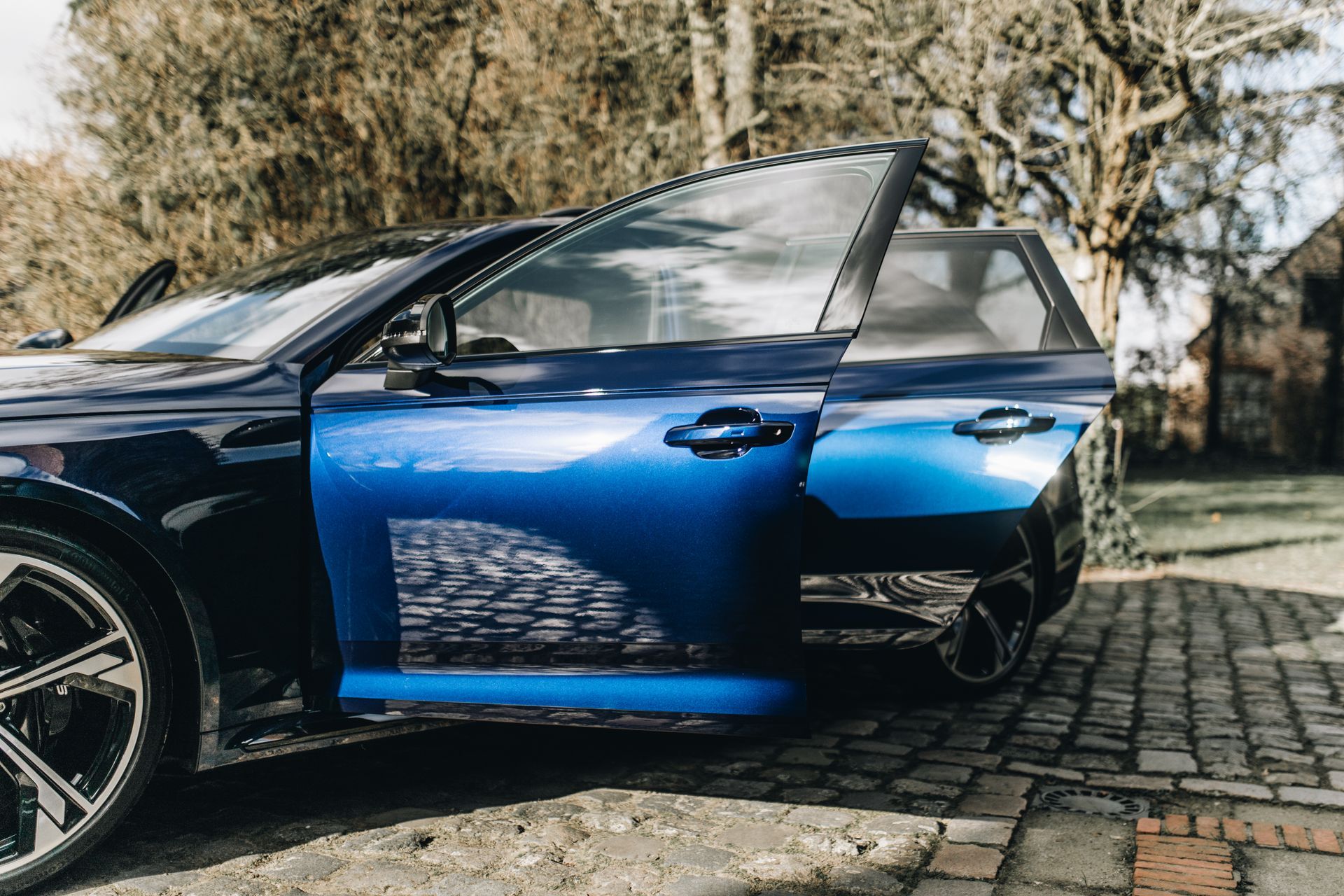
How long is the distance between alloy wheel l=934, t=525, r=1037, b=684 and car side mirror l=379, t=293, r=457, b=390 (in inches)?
103

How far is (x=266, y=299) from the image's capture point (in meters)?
3.61

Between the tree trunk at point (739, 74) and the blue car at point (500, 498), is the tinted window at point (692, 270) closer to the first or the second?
the blue car at point (500, 498)

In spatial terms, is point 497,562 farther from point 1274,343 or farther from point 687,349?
point 1274,343

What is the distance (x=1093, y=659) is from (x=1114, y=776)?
75.8 inches

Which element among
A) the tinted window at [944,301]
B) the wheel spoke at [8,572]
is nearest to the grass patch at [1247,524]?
the tinted window at [944,301]

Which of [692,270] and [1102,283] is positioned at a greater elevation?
[692,270]

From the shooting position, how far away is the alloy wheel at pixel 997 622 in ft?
15.6

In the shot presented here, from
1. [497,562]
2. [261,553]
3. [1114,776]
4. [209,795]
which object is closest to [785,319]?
[497,562]

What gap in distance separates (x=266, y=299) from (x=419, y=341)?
3.08 feet

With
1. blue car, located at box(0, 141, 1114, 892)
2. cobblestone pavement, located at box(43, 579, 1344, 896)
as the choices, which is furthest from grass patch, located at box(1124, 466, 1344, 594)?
blue car, located at box(0, 141, 1114, 892)

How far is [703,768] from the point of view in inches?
150

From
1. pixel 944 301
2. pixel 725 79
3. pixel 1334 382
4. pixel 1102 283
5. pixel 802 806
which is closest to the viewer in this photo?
pixel 802 806

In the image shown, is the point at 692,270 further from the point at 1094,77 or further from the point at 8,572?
the point at 1094,77

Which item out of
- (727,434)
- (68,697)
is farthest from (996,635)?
(68,697)
